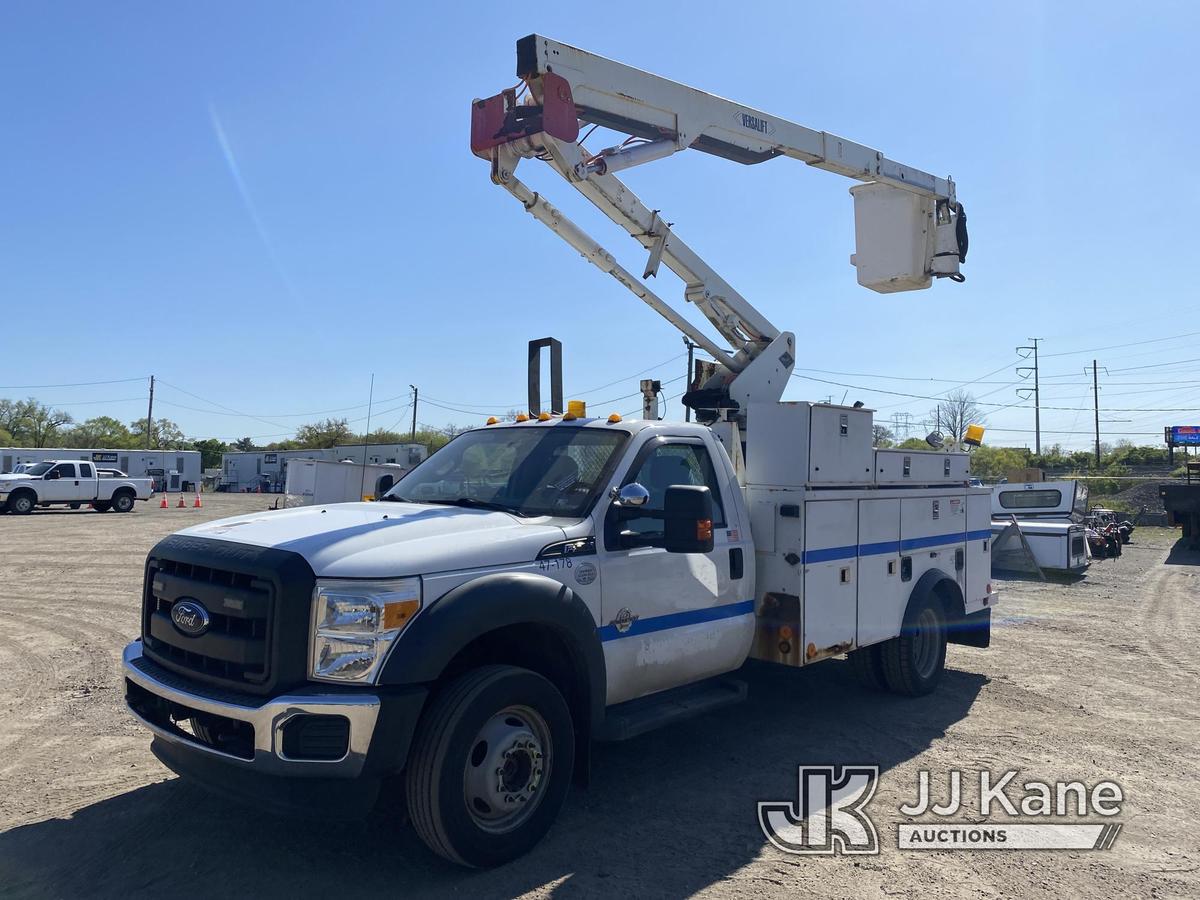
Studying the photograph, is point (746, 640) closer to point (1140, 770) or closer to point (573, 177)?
point (1140, 770)

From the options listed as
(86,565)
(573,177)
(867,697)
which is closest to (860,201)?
(573,177)

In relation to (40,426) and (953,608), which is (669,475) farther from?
(40,426)

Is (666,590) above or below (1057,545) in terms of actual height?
above

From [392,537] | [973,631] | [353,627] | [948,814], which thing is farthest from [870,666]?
[353,627]

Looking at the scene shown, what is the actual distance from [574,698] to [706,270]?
14.7ft

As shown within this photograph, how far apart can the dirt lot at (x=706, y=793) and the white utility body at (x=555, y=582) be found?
Result: 1.41ft

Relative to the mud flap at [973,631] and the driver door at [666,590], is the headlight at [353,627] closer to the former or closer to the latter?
the driver door at [666,590]

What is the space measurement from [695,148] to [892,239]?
225cm

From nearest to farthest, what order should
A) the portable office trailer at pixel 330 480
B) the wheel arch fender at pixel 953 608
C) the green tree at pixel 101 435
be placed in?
the wheel arch fender at pixel 953 608
the portable office trailer at pixel 330 480
the green tree at pixel 101 435

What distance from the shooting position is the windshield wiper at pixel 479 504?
14.5 ft

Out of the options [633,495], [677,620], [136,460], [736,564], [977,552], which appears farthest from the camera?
[136,460]

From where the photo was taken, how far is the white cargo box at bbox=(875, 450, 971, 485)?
6.30 m

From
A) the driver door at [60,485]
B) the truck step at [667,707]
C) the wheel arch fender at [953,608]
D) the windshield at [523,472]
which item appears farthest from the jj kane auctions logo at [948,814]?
the driver door at [60,485]

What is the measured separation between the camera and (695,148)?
25.2ft
